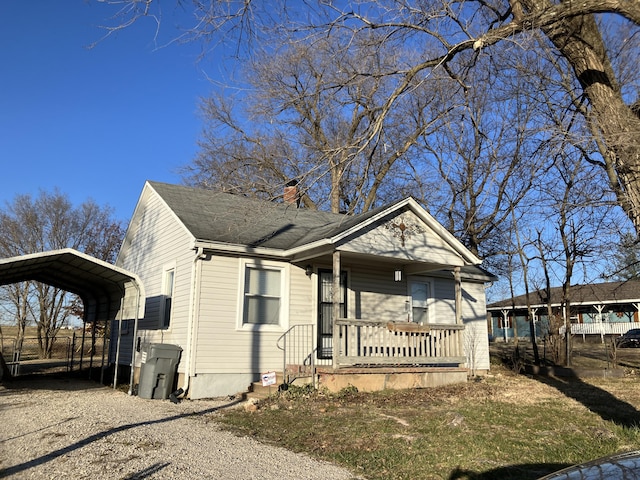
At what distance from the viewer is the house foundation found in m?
10.7

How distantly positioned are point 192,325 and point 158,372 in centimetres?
117

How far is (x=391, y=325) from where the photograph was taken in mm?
11750

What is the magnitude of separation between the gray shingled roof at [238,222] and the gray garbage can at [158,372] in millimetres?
2517

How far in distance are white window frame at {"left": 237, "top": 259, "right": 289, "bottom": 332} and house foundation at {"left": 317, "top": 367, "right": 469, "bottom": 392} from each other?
160cm

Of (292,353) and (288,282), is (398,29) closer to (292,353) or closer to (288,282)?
(288,282)

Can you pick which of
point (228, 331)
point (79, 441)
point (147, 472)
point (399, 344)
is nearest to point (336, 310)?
point (399, 344)

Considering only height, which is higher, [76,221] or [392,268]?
[76,221]

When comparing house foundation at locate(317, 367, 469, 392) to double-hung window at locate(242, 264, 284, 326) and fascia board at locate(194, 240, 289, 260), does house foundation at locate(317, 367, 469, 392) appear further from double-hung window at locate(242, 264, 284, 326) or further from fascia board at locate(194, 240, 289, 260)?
fascia board at locate(194, 240, 289, 260)

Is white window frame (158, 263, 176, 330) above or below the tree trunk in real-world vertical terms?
below

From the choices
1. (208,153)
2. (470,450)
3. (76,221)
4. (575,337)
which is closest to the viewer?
(470,450)

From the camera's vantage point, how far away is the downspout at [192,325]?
10922 millimetres

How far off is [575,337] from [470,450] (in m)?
39.5

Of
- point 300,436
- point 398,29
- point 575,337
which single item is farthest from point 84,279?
point 575,337

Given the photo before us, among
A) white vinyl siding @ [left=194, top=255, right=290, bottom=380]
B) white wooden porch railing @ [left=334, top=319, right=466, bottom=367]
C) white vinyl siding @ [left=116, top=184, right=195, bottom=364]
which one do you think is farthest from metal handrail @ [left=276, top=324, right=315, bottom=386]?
white vinyl siding @ [left=116, top=184, right=195, bottom=364]
